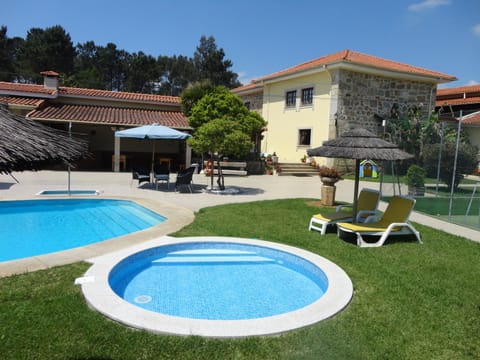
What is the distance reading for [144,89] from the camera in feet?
165

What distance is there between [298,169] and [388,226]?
14291 millimetres

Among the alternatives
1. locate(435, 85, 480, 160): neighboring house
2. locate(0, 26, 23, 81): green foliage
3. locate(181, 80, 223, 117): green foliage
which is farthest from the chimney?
locate(0, 26, 23, 81): green foliage

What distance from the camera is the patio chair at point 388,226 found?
22.4 ft

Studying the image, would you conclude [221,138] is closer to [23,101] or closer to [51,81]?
[23,101]

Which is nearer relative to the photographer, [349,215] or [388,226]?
[388,226]

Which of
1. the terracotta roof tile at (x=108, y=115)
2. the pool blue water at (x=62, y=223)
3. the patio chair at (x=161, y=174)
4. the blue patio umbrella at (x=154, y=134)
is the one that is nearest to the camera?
the pool blue water at (x=62, y=223)

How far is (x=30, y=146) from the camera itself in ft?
8.03

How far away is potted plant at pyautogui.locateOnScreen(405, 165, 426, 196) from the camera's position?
11.5m

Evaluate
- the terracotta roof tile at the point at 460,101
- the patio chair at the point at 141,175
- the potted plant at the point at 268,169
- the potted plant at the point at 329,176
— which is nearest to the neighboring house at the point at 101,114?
the potted plant at the point at 268,169

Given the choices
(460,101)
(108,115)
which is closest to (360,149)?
(108,115)

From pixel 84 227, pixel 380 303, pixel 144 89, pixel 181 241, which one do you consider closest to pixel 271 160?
pixel 84 227

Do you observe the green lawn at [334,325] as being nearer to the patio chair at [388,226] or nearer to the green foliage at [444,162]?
the patio chair at [388,226]

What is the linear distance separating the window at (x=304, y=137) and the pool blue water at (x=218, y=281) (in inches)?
661

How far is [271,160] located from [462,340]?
19.1 metres
